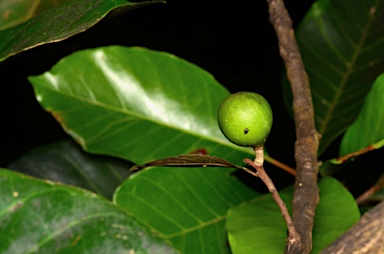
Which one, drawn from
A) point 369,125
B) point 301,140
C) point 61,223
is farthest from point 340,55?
point 61,223

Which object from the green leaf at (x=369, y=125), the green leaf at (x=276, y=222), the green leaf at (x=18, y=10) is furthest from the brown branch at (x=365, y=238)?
the green leaf at (x=18, y=10)

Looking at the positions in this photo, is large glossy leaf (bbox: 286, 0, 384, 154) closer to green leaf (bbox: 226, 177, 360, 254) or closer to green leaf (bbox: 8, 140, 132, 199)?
green leaf (bbox: 226, 177, 360, 254)

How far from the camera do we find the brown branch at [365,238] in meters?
0.67

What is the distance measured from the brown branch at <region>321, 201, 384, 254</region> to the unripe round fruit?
0.49 feet

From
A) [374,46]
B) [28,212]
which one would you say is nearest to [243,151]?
[374,46]

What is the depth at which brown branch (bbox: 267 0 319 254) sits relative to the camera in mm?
723

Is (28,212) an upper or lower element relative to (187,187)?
upper

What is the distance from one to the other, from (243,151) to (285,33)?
220 mm

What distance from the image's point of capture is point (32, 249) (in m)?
0.78

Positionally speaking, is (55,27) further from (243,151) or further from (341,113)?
(341,113)

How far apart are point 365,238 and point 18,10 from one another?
2.01 feet

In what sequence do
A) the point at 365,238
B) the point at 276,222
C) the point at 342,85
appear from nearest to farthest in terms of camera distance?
the point at 365,238
the point at 276,222
the point at 342,85

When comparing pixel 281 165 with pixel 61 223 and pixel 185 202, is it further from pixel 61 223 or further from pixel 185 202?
pixel 61 223

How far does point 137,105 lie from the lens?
43.1 inches
